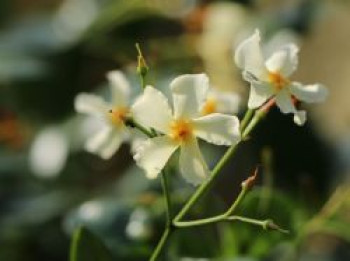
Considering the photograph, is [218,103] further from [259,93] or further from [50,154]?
[50,154]

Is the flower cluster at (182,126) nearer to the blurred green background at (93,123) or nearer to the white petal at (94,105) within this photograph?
the white petal at (94,105)

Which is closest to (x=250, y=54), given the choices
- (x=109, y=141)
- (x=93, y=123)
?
(x=109, y=141)

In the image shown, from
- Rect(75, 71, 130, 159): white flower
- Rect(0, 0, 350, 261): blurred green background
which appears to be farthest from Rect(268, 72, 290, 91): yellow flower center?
Rect(0, 0, 350, 261): blurred green background

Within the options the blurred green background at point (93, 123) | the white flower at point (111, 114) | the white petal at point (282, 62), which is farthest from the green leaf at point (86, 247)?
the blurred green background at point (93, 123)

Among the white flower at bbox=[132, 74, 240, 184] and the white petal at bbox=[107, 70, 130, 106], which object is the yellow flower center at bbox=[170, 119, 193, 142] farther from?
the white petal at bbox=[107, 70, 130, 106]

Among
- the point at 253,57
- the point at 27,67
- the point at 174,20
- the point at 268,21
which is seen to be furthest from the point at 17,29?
the point at 253,57

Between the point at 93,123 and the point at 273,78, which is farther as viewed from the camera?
the point at 93,123

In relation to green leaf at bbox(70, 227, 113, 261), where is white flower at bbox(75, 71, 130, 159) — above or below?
above
